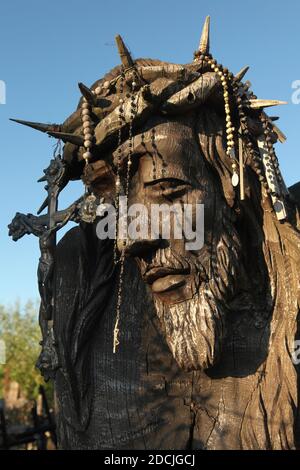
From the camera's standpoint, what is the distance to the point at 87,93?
3184 millimetres

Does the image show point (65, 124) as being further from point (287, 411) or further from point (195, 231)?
point (287, 411)

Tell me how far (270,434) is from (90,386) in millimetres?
1096

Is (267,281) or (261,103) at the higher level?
(261,103)

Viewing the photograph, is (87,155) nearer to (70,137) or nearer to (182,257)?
(70,137)

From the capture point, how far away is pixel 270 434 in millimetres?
3125

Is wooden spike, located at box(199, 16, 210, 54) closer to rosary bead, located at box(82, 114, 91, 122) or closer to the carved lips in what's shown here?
rosary bead, located at box(82, 114, 91, 122)

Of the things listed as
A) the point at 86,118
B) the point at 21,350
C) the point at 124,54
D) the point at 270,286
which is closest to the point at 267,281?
the point at 270,286

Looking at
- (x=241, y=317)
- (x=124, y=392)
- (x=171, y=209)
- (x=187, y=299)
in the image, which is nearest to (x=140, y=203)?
(x=171, y=209)

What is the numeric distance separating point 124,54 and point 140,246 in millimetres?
1061

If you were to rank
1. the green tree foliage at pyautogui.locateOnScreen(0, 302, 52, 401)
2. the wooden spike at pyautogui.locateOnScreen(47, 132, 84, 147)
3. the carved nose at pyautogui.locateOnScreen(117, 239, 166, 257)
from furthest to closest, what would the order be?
the green tree foliage at pyautogui.locateOnScreen(0, 302, 52, 401)
the wooden spike at pyautogui.locateOnScreen(47, 132, 84, 147)
the carved nose at pyautogui.locateOnScreen(117, 239, 166, 257)

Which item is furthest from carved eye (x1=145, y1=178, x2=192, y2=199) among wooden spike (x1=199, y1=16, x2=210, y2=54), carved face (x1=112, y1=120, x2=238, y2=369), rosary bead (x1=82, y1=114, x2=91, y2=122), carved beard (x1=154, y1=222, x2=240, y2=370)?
wooden spike (x1=199, y1=16, x2=210, y2=54)

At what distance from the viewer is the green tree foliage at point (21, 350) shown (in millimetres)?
20047

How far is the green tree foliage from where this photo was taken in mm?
20047

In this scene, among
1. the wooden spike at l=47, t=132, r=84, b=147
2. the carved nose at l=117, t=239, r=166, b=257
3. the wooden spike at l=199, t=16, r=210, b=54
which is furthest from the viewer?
the wooden spike at l=199, t=16, r=210, b=54
